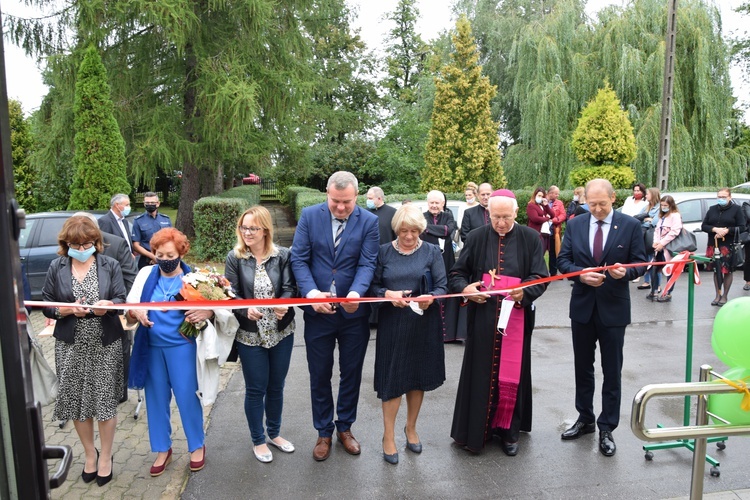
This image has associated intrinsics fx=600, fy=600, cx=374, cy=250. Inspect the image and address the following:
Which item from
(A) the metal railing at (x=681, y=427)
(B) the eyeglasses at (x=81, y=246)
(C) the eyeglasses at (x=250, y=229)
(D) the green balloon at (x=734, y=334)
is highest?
(C) the eyeglasses at (x=250, y=229)

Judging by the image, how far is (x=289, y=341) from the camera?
4.78 m

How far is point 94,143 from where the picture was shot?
1461 centimetres

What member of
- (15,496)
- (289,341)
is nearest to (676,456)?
(289,341)

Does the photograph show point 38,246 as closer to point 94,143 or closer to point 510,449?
point 94,143

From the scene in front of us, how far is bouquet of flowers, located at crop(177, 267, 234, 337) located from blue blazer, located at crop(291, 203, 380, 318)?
0.60 metres

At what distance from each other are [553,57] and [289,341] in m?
19.1

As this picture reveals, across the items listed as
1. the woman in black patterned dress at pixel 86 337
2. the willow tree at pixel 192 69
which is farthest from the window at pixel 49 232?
the woman in black patterned dress at pixel 86 337

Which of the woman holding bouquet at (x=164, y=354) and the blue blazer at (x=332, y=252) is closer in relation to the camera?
the woman holding bouquet at (x=164, y=354)

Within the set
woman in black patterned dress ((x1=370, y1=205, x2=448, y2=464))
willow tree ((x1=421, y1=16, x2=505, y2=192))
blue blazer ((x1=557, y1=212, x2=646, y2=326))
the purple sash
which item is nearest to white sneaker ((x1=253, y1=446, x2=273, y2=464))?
woman in black patterned dress ((x1=370, y1=205, x2=448, y2=464))

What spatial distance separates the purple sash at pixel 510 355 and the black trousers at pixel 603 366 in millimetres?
633

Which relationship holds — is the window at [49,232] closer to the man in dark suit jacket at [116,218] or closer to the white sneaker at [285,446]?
the man in dark suit jacket at [116,218]

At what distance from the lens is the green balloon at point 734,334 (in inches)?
114

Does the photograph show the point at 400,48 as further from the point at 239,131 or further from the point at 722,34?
the point at 239,131

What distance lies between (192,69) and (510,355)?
14821mm
